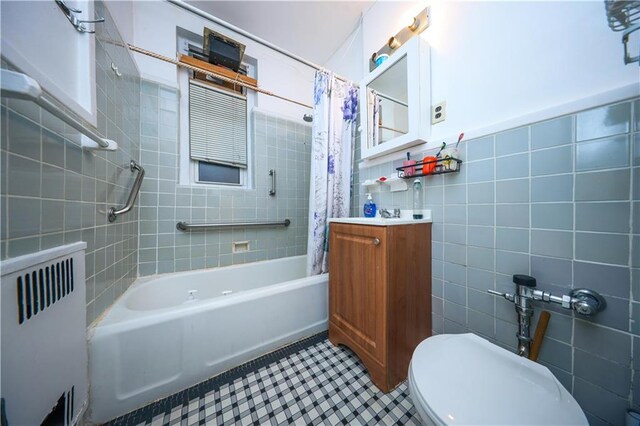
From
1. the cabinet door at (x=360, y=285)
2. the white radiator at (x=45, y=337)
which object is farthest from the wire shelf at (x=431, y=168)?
the white radiator at (x=45, y=337)

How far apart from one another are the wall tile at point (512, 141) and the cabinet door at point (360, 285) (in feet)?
2.06

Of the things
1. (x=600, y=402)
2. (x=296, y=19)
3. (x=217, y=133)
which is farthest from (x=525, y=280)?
(x=296, y=19)

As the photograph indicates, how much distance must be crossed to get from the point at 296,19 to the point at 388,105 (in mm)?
1159

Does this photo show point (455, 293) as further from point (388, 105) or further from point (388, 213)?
point (388, 105)

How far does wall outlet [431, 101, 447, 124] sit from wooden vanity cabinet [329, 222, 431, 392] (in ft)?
1.98

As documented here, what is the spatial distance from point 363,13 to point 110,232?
7.68 feet

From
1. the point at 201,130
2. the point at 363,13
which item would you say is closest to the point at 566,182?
the point at 363,13

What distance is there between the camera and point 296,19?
1678 millimetres

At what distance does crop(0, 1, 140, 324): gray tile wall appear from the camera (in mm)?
535

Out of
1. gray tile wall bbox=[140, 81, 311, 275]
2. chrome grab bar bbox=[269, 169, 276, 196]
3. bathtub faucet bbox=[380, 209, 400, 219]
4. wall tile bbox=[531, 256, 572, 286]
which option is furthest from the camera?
chrome grab bar bbox=[269, 169, 276, 196]

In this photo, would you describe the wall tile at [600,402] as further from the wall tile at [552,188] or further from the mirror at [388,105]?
the mirror at [388,105]

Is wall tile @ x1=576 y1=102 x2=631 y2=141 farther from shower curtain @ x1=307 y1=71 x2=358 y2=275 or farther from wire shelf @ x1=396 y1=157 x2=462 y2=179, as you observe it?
shower curtain @ x1=307 y1=71 x2=358 y2=275

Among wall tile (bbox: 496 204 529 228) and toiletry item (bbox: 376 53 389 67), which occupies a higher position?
toiletry item (bbox: 376 53 389 67)

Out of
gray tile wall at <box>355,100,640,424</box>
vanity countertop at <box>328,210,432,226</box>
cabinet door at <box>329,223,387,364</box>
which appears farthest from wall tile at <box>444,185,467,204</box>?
cabinet door at <box>329,223,387,364</box>
